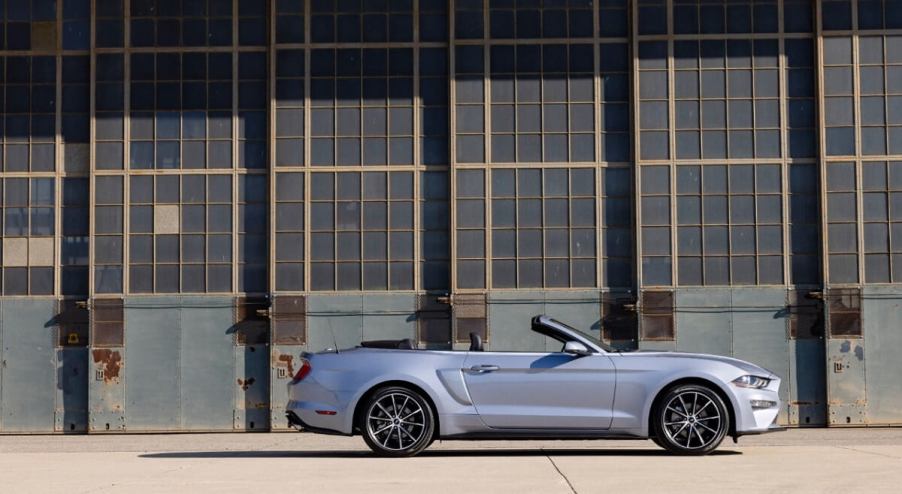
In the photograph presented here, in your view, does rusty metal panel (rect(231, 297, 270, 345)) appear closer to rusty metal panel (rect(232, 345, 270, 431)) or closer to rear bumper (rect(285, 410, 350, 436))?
rusty metal panel (rect(232, 345, 270, 431))

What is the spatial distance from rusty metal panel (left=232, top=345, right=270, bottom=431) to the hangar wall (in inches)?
1.4

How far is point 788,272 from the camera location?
2314cm

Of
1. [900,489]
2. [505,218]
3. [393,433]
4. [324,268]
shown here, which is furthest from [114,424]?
[900,489]

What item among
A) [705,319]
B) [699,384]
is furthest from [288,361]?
[699,384]

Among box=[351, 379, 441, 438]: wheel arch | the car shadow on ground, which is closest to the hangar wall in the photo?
the car shadow on ground

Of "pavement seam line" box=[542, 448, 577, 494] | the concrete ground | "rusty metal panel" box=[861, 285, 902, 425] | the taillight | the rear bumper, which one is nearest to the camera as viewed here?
"pavement seam line" box=[542, 448, 577, 494]

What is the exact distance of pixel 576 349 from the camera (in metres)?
14.4

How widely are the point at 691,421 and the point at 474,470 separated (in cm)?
276

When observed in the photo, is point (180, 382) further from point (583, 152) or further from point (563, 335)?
point (563, 335)

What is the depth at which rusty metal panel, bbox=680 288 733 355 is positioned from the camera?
23.1 meters

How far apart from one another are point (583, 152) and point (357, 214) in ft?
12.0

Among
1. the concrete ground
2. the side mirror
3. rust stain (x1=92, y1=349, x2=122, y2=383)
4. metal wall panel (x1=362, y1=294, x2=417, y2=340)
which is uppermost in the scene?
metal wall panel (x1=362, y1=294, x2=417, y2=340)

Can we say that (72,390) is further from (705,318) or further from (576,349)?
(576,349)

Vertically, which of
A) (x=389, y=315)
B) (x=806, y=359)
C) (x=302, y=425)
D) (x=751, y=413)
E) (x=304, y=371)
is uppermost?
(x=389, y=315)
